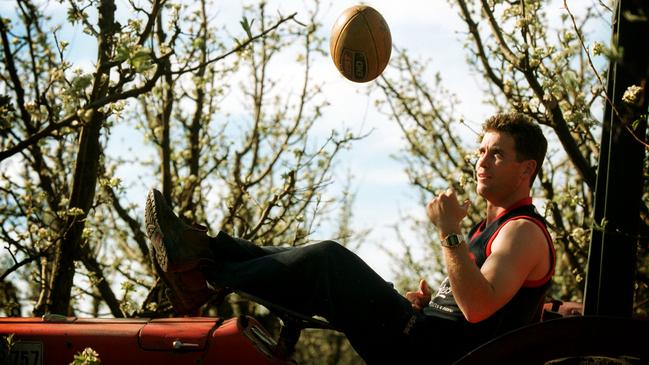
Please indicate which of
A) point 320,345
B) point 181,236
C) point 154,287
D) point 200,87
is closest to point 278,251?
point 181,236

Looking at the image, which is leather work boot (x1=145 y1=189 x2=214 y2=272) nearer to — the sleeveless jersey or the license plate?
the license plate

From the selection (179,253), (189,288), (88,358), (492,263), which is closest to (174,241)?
(179,253)

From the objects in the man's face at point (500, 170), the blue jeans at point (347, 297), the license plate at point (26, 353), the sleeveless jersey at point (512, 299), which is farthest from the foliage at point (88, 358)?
the man's face at point (500, 170)

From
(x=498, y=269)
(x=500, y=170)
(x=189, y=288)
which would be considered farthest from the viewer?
(x=500, y=170)

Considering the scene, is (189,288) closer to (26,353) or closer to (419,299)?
(26,353)

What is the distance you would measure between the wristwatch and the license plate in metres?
1.86

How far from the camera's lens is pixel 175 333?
386cm

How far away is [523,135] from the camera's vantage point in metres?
4.15

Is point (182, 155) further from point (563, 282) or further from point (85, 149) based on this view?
point (563, 282)

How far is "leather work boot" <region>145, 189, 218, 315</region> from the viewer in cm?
379

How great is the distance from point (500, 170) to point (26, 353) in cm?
229

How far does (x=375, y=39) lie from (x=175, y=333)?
2302mm

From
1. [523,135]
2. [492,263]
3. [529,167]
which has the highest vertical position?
[523,135]

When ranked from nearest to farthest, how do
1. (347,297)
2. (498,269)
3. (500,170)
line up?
(498,269), (347,297), (500,170)
